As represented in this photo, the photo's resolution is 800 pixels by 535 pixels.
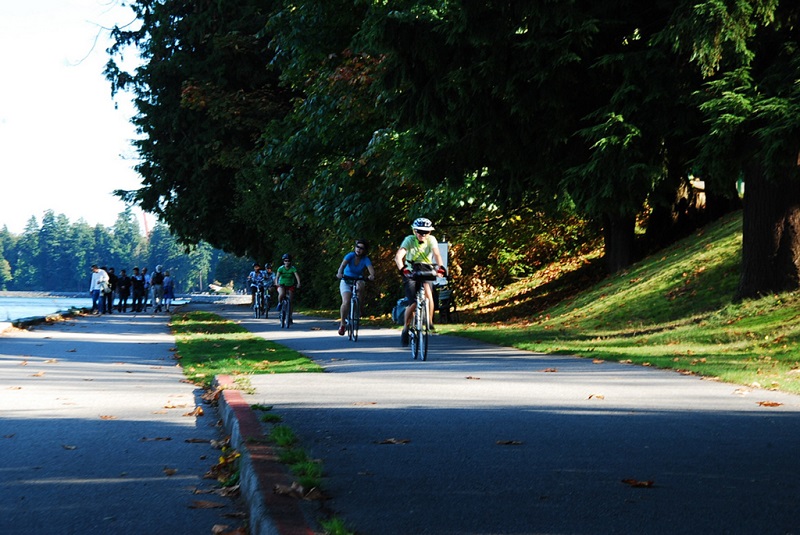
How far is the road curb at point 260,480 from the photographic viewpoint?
5.05 metres

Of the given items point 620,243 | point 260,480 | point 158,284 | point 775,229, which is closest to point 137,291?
point 158,284

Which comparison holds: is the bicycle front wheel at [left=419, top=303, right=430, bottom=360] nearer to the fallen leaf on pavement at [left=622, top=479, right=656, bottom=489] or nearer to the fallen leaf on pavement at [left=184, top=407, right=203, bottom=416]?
the fallen leaf on pavement at [left=184, top=407, right=203, bottom=416]

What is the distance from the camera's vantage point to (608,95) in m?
18.2

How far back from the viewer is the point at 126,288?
4756 cm

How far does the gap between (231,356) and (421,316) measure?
10.4ft

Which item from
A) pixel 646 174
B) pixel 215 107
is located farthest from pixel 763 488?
pixel 215 107

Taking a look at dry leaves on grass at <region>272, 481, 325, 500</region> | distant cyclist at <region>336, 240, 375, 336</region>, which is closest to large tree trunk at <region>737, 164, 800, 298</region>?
distant cyclist at <region>336, 240, 375, 336</region>

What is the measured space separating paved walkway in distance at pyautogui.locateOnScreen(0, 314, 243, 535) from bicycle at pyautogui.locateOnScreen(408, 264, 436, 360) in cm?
314

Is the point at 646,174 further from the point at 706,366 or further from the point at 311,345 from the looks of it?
the point at 311,345

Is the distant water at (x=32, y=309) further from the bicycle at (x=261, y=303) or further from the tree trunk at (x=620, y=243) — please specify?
the tree trunk at (x=620, y=243)

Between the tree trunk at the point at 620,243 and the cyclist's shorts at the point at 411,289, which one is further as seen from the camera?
the tree trunk at the point at 620,243

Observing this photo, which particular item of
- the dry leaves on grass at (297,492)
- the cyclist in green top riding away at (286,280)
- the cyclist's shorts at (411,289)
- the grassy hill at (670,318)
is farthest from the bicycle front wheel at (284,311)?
the dry leaves on grass at (297,492)

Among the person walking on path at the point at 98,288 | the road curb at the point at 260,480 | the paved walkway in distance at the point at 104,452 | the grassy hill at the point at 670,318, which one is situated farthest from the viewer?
the person walking on path at the point at 98,288

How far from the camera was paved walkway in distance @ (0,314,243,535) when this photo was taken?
5.84 meters
